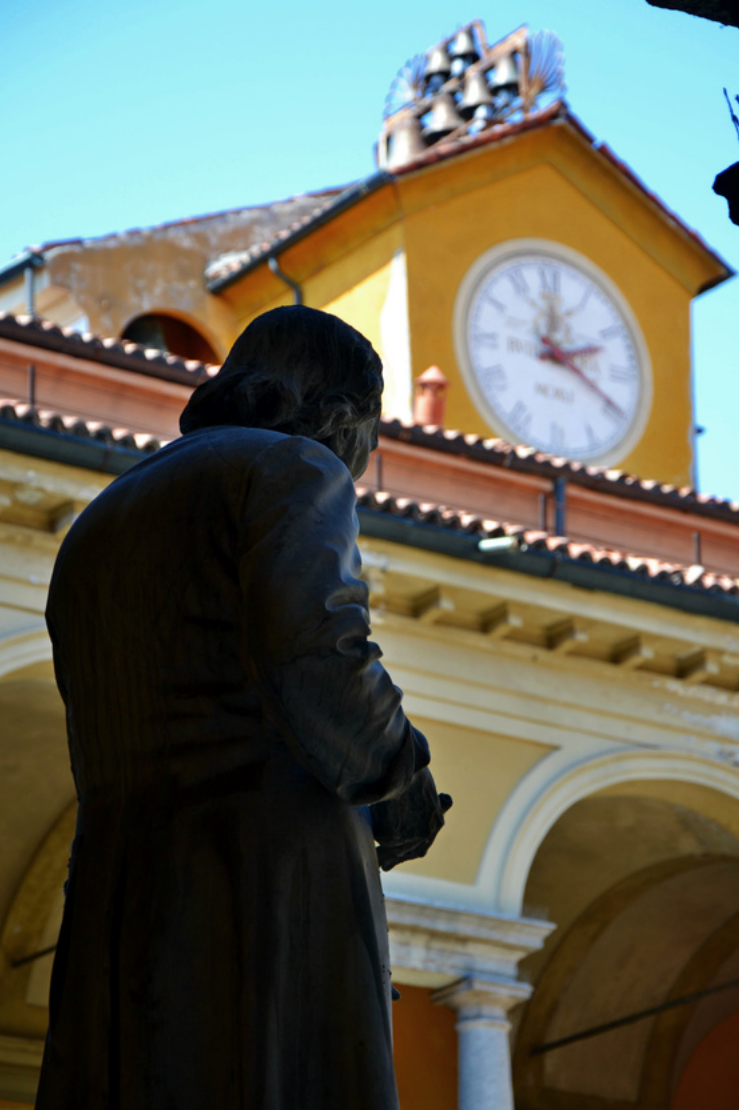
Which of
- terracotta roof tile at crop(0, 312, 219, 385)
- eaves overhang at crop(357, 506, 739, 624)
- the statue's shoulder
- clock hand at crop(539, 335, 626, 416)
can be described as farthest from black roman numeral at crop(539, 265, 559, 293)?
the statue's shoulder

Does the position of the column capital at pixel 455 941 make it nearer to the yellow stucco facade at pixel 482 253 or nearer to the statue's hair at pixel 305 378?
the yellow stucco facade at pixel 482 253

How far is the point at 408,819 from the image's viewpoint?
2113 mm

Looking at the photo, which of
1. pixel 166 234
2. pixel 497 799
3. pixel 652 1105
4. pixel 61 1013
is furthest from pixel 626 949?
pixel 61 1013

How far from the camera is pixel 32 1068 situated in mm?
11281

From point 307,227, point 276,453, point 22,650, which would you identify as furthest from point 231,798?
point 307,227

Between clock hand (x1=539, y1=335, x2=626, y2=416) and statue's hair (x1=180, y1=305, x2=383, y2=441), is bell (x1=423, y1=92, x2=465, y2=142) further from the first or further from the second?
statue's hair (x1=180, y1=305, x2=383, y2=441)

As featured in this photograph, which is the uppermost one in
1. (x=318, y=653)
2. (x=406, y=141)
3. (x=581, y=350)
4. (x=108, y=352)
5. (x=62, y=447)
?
(x=406, y=141)

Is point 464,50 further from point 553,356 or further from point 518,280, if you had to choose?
point 553,356

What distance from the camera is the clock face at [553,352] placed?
15.1 meters

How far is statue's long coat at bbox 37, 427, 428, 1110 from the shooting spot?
1.92m

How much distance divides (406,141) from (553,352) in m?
2.85

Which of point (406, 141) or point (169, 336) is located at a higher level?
point (406, 141)

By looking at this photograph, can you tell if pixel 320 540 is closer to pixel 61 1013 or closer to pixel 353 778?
pixel 353 778

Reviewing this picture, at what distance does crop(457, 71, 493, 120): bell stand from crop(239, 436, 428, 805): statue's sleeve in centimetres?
1578
